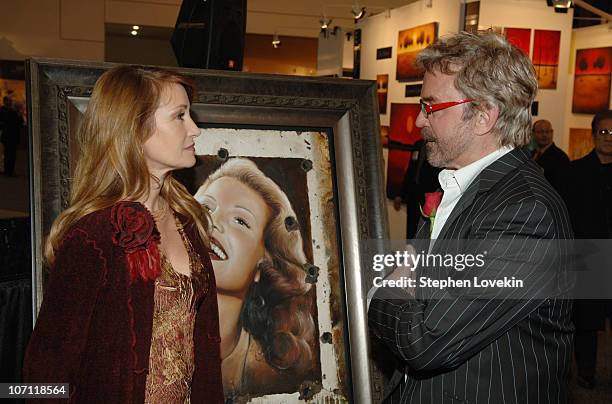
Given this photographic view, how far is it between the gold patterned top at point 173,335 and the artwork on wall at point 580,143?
6826mm

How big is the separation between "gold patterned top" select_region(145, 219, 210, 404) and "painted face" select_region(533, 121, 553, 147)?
5.42 metres

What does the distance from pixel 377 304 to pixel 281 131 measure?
25.2 inches

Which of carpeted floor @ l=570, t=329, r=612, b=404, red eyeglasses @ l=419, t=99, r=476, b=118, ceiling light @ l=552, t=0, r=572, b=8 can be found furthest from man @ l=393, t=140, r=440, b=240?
red eyeglasses @ l=419, t=99, r=476, b=118

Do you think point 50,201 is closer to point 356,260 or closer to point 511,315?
point 356,260

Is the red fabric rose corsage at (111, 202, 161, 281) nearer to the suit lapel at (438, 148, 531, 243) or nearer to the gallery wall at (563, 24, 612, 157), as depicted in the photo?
the suit lapel at (438, 148, 531, 243)

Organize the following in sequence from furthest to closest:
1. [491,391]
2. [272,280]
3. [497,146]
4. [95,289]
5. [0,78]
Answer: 1. [0,78]
2. [272,280]
3. [497,146]
4. [491,391]
5. [95,289]

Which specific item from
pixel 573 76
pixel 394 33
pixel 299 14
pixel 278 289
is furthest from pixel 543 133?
pixel 299 14

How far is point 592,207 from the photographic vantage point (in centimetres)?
450

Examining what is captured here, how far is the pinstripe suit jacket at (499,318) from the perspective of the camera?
1.55m

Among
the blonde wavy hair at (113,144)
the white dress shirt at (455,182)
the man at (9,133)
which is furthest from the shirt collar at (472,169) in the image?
the man at (9,133)

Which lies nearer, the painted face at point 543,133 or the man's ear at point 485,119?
the man's ear at point 485,119

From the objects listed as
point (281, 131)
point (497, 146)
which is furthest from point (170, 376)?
point (497, 146)

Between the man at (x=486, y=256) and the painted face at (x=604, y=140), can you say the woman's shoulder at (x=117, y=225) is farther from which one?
the painted face at (x=604, y=140)

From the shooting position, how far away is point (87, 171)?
161 cm
